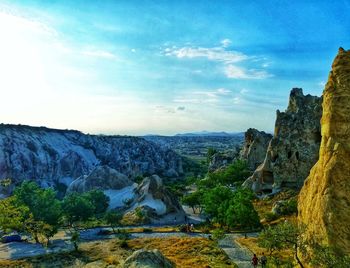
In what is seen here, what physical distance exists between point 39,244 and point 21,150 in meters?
72.1

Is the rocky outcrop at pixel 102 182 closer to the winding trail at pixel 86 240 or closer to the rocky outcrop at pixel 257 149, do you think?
the winding trail at pixel 86 240

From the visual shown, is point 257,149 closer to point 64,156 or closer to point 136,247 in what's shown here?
point 136,247

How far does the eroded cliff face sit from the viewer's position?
22953 mm

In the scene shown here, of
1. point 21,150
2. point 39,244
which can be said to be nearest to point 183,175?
point 21,150

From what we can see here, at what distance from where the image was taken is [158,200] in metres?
86.4

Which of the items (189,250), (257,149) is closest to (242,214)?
(189,250)

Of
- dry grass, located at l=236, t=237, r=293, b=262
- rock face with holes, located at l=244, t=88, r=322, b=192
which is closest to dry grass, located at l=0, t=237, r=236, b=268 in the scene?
dry grass, located at l=236, t=237, r=293, b=262

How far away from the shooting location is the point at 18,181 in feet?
381

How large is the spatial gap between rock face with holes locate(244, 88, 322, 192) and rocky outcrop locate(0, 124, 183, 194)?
71.2 meters

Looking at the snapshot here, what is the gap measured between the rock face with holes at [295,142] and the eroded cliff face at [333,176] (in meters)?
50.3

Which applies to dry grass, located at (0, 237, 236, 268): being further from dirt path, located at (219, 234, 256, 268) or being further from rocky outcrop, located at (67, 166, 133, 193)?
rocky outcrop, located at (67, 166, 133, 193)

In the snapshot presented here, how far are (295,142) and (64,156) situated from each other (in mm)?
88220

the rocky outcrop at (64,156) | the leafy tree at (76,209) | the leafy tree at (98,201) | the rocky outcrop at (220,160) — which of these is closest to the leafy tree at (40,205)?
the leafy tree at (76,209)

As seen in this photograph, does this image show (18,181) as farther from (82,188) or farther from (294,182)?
(294,182)
